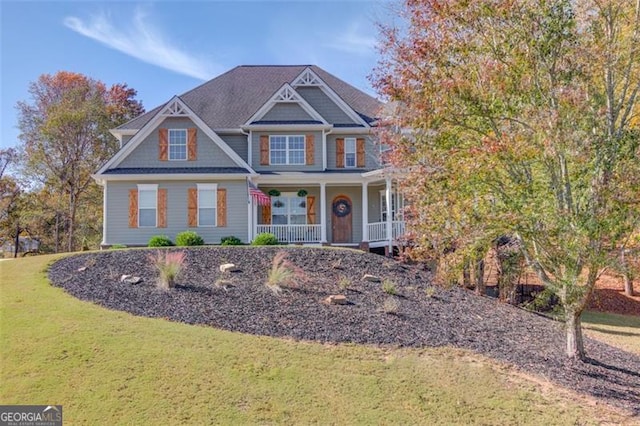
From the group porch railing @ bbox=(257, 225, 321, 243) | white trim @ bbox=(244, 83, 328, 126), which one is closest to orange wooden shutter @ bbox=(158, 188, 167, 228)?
porch railing @ bbox=(257, 225, 321, 243)

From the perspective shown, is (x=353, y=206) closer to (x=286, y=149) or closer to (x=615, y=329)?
(x=286, y=149)

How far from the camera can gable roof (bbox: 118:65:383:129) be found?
65.6 feet

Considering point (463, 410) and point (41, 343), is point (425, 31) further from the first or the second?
point (41, 343)

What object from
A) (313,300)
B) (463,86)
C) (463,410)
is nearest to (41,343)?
(313,300)

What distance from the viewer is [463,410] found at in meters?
5.68

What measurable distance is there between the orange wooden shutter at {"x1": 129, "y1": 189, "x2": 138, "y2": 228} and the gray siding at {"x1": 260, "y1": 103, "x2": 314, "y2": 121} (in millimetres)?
6311

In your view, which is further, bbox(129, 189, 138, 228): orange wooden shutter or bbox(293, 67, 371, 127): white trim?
bbox(293, 67, 371, 127): white trim

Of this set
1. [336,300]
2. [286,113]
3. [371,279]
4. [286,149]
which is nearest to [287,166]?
[286,149]

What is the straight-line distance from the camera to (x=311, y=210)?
63.7ft

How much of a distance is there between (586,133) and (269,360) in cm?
623

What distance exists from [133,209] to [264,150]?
603 cm

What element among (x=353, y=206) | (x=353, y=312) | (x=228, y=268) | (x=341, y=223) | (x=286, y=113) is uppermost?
(x=286, y=113)

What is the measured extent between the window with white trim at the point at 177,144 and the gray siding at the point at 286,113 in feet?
11.6

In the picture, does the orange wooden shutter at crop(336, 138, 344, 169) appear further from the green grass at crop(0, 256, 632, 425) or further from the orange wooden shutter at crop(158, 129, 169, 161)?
the green grass at crop(0, 256, 632, 425)
